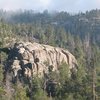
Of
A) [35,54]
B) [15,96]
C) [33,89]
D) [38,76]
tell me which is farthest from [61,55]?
[15,96]

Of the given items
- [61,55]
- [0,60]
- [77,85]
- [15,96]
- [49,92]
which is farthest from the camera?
[61,55]

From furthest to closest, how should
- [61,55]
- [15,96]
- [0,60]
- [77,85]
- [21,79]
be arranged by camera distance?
[61,55]
[0,60]
[21,79]
[77,85]
[15,96]

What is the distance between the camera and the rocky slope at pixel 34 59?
14521 centimetres

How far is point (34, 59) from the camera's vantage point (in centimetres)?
15150

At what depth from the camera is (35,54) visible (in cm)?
15388

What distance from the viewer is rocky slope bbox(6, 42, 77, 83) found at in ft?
476

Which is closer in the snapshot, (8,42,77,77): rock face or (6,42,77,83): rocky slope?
(6,42,77,83): rocky slope

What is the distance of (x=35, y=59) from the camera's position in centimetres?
15150

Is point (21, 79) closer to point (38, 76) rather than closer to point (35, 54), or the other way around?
point (38, 76)

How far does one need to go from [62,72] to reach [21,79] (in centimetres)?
1588

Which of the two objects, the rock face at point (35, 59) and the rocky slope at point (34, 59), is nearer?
the rocky slope at point (34, 59)

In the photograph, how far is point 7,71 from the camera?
14500 centimetres

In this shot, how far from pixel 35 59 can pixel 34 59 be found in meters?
0.39

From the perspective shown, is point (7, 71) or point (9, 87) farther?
point (7, 71)
